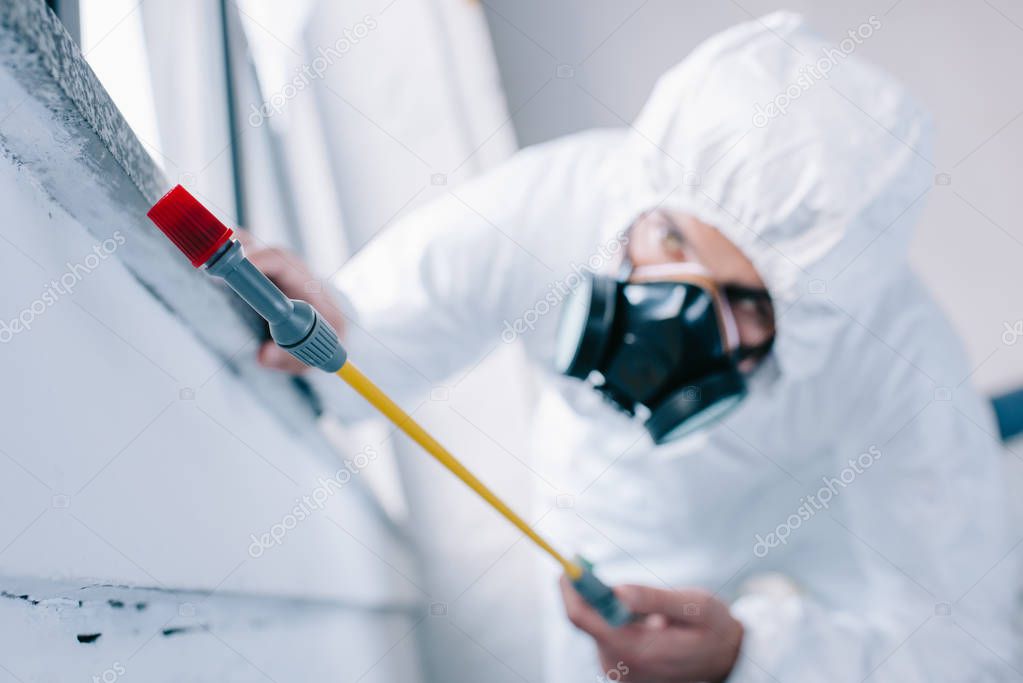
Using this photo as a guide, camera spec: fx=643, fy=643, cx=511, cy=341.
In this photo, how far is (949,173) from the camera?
129 cm

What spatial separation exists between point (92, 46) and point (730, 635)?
99 centimetres

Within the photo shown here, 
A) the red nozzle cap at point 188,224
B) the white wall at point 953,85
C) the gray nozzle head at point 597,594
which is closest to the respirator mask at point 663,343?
the gray nozzle head at point 597,594

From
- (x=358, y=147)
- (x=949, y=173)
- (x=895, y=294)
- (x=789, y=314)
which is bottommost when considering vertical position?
(x=949, y=173)

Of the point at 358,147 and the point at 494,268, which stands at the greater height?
the point at 358,147

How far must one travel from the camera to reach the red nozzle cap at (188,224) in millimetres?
344

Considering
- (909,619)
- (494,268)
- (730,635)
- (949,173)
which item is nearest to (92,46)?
(494,268)

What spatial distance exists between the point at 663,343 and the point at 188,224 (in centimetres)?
A: 55

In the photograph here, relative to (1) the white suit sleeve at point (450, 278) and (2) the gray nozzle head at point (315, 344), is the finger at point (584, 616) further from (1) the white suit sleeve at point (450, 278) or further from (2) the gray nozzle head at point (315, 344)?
(2) the gray nozzle head at point (315, 344)

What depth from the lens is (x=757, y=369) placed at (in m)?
0.83

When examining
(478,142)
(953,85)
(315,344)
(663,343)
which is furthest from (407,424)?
(953,85)

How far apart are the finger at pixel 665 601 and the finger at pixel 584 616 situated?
0.04m

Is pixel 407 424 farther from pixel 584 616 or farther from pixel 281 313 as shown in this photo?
pixel 584 616

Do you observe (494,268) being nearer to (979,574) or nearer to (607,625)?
(607,625)

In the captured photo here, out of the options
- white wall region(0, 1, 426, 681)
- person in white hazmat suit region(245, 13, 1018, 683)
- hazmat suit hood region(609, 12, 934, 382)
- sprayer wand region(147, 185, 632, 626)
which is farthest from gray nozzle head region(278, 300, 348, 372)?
hazmat suit hood region(609, 12, 934, 382)
